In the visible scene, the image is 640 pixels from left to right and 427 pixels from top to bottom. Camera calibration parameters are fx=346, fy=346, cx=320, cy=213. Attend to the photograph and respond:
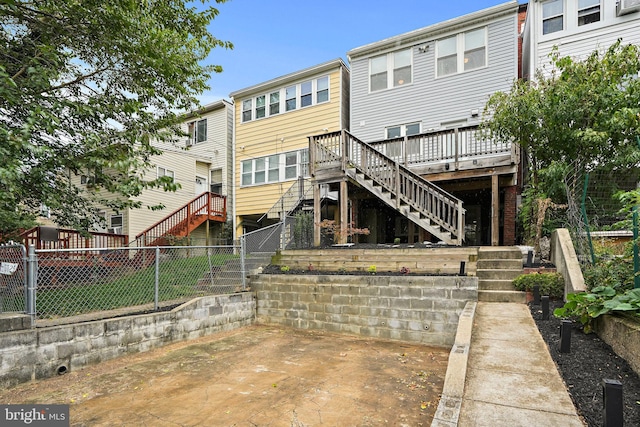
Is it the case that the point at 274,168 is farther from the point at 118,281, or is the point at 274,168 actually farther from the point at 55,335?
the point at 55,335

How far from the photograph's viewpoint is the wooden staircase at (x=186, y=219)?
13969 mm

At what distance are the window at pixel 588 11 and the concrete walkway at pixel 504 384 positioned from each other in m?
10.7

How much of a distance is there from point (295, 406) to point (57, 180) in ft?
17.7

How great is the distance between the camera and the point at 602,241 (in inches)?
254

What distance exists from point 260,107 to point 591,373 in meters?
14.8

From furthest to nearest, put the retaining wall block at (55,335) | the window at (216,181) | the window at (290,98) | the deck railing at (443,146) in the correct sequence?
the window at (216,181), the window at (290,98), the deck railing at (443,146), the retaining wall block at (55,335)

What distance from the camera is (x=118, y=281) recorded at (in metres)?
6.05

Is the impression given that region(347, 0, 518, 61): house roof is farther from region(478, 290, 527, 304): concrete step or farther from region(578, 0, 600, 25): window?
region(478, 290, 527, 304): concrete step

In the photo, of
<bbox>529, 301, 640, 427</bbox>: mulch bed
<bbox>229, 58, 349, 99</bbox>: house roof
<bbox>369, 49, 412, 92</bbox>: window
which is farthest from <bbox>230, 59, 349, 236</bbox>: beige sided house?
<bbox>529, 301, 640, 427</bbox>: mulch bed

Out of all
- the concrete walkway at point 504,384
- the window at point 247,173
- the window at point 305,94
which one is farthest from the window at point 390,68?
the concrete walkway at point 504,384

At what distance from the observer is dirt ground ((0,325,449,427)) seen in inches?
129

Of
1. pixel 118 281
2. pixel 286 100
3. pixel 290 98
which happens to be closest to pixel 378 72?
pixel 290 98

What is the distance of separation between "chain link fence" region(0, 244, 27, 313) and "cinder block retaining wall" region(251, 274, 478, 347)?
4.03 meters

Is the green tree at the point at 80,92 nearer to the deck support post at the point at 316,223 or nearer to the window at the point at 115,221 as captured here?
the deck support post at the point at 316,223
